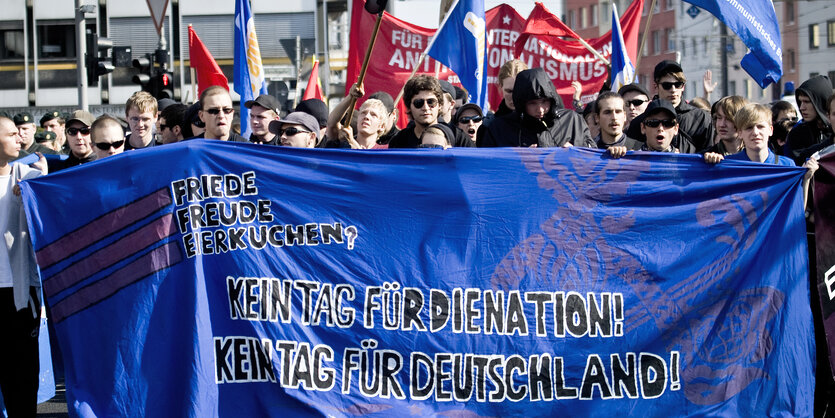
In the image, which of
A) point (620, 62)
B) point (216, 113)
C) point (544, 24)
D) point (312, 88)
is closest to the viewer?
point (216, 113)

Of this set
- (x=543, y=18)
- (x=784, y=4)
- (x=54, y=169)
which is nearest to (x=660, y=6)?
(x=784, y=4)

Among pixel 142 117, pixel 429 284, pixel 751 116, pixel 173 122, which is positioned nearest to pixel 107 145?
pixel 142 117

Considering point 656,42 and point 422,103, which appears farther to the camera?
point 656,42

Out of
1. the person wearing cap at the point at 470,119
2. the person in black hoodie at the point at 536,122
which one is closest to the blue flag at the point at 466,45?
the person wearing cap at the point at 470,119

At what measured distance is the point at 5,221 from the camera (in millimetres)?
5766

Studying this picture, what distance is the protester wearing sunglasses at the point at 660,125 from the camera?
A: 632 centimetres

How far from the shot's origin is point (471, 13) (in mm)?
9359

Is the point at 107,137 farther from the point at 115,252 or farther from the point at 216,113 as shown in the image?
the point at 115,252

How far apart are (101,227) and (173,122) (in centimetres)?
235

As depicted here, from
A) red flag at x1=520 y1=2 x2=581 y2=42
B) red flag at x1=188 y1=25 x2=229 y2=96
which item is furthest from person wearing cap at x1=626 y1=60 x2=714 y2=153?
red flag at x1=188 y1=25 x2=229 y2=96

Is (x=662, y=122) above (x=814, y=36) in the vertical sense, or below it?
below

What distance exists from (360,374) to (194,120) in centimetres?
260

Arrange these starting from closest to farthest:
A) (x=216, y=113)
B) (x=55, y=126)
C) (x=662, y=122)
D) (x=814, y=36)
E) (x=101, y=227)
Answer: (x=101, y=227) → (x=662, y=122) → (x=216, y=113) → (x=55, y=126) → (x=814, y=36)

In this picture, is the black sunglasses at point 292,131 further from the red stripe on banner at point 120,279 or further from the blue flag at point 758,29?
the blue flag at point 758,29
